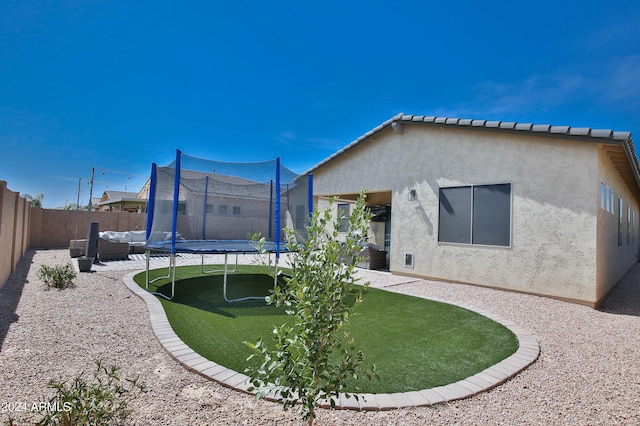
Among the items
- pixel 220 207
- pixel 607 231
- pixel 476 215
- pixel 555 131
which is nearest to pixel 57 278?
pixel 220 207

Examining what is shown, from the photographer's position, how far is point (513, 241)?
672 cm

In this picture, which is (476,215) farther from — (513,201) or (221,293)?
(221,293)

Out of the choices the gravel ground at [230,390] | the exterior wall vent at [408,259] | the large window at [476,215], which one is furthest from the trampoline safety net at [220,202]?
the large window at [476,215]

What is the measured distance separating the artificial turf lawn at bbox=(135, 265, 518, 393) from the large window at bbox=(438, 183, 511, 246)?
2450 millimetres

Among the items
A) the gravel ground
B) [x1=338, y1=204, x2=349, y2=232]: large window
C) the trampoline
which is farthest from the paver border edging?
the trampoline

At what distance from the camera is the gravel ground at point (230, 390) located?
221 cm

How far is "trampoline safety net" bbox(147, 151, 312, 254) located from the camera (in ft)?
20.0

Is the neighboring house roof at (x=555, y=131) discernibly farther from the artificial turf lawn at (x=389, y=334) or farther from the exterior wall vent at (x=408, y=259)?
the artificial turf lawn at (x=389, y=334)

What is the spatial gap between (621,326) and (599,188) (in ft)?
8.65

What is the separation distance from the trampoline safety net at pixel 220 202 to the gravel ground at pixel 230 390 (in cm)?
171

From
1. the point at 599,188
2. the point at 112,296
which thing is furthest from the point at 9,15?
the point at 599,188

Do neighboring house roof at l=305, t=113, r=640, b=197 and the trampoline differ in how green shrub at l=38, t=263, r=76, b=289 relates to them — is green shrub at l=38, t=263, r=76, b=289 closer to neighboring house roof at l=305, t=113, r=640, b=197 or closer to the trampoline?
the trampoline

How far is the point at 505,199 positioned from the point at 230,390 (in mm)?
6788

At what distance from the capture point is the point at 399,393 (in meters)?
2.49
